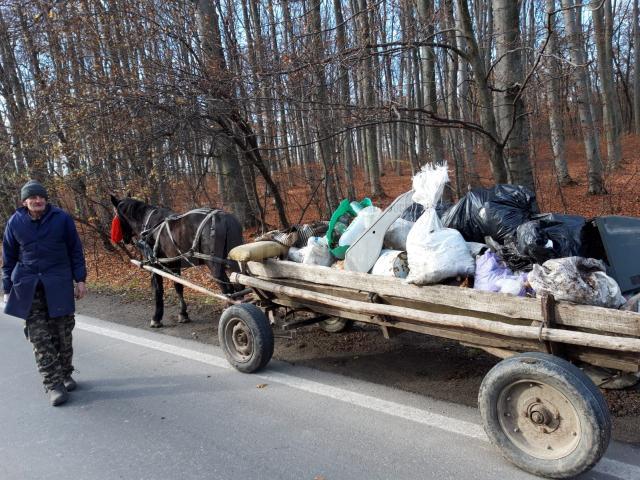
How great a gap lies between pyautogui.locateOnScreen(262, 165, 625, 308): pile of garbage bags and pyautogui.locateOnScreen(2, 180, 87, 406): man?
2284 millimetres

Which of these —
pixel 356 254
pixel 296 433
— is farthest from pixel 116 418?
pixel 356 254

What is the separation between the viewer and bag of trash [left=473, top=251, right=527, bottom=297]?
330 centimetres

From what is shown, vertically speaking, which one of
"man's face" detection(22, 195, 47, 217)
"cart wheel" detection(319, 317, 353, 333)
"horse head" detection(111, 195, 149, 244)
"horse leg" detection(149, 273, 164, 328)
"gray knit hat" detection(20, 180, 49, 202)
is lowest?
"cart wheel" detection(319, 317, 353, 333)

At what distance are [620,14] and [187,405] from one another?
1329 inches

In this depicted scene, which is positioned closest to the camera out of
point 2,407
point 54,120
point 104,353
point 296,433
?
point 296,433

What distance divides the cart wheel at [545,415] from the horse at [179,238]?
12.3 ft

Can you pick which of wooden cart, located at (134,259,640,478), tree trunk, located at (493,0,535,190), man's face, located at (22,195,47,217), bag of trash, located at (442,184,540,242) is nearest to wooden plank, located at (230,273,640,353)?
wooden cart, located at (134,259,640,478)

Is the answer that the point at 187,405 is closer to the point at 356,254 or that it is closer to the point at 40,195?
the point at 356,254

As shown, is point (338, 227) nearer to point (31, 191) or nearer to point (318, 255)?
point (318, 255)

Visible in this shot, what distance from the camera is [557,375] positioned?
272 cm

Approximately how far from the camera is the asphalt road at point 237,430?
3.20 meters

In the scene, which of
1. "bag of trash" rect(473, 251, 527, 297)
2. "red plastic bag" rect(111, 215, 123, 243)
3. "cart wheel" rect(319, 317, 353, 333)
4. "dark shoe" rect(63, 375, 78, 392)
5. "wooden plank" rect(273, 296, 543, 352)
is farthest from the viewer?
"red plastic bag" rect(111, 215, 123, 243)

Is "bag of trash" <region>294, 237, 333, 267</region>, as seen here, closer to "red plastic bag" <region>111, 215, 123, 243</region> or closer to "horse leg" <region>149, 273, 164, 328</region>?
"horse leg" <region>149, 273, 164, 328</region>

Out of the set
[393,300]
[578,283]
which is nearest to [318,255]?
[393,300]
